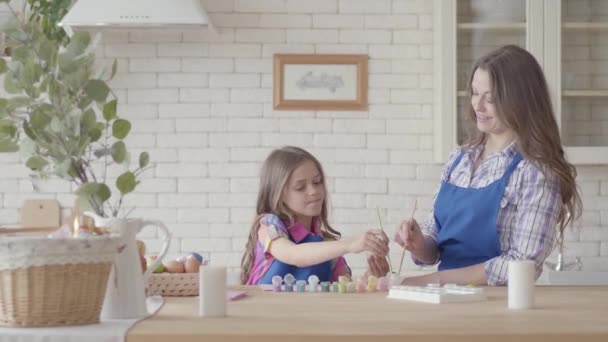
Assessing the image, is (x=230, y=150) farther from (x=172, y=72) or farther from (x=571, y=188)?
(x=571, y=188)

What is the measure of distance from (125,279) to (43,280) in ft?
Answer: 0.78

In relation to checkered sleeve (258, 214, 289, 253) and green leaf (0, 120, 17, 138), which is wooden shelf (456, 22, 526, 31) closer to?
checkered sleeve (258, 214, 289, 253)

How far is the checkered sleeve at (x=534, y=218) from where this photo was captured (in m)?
2.65

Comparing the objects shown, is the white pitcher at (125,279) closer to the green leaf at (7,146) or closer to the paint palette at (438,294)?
the green leaf at (7,146)

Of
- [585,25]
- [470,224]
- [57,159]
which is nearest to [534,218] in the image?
[470,224]

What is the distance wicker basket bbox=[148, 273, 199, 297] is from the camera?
2.21 meters

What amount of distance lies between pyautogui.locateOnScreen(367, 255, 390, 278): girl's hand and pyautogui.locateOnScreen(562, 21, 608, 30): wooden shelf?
2.01m

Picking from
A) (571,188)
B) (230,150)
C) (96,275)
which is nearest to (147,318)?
(96,275)

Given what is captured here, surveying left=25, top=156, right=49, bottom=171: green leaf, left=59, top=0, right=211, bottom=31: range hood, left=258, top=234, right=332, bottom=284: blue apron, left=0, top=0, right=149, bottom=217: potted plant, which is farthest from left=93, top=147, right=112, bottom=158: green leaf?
left=59, top=0, right=211, bottom=31: range hood

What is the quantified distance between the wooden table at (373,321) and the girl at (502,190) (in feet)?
1.70

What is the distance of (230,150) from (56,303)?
2831 mm

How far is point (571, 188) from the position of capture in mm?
2734

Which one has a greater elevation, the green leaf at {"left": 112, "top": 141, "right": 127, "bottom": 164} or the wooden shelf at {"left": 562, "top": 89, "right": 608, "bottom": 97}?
the wooden shelf at {"left": 562, "top": 89, "right": 608, "bottom": 97}

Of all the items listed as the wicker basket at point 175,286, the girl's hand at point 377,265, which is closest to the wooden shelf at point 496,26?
the girl's hand at point 377,265
